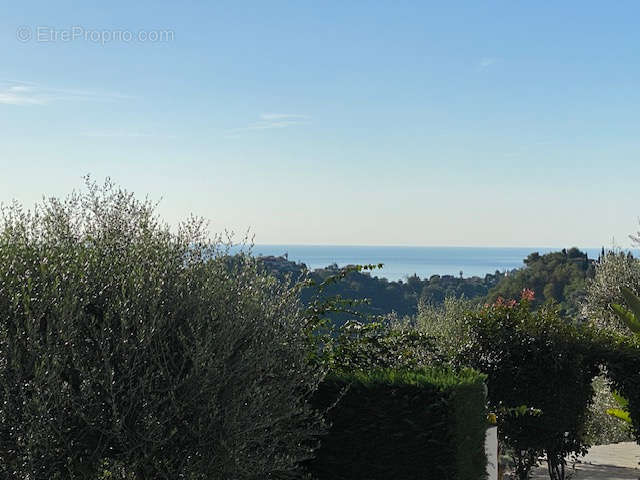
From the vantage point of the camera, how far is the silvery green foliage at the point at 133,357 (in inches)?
241

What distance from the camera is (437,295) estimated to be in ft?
198

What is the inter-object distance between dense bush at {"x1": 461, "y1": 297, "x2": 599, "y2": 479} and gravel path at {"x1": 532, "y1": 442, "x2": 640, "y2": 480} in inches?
37.5

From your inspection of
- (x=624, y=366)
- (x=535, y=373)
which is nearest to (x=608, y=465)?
(x=624, y=366)

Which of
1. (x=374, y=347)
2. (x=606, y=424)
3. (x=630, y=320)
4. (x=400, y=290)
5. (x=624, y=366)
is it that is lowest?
(x=606, y=424)

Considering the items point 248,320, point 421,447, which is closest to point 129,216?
point 248,320

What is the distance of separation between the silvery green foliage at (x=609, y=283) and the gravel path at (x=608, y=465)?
516 cm

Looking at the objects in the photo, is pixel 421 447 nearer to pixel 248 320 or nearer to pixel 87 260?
pixel 248 320

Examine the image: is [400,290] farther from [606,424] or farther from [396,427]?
[396,427]

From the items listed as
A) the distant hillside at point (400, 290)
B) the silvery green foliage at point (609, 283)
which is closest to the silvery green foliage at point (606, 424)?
the silvery green foliage at point (609, 283)

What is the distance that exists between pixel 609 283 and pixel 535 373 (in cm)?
1222

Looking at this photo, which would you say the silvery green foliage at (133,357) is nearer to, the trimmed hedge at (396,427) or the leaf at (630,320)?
the trimmed hedge at (396,427)

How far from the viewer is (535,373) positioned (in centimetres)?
1142

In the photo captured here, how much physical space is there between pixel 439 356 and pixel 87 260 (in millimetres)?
5280

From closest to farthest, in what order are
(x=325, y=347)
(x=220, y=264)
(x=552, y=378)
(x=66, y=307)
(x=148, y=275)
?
(x=66, y=307) → (x=148, y=275) → (x=220, y=264) → (x=325, y=347) → (x=552, y=378)
